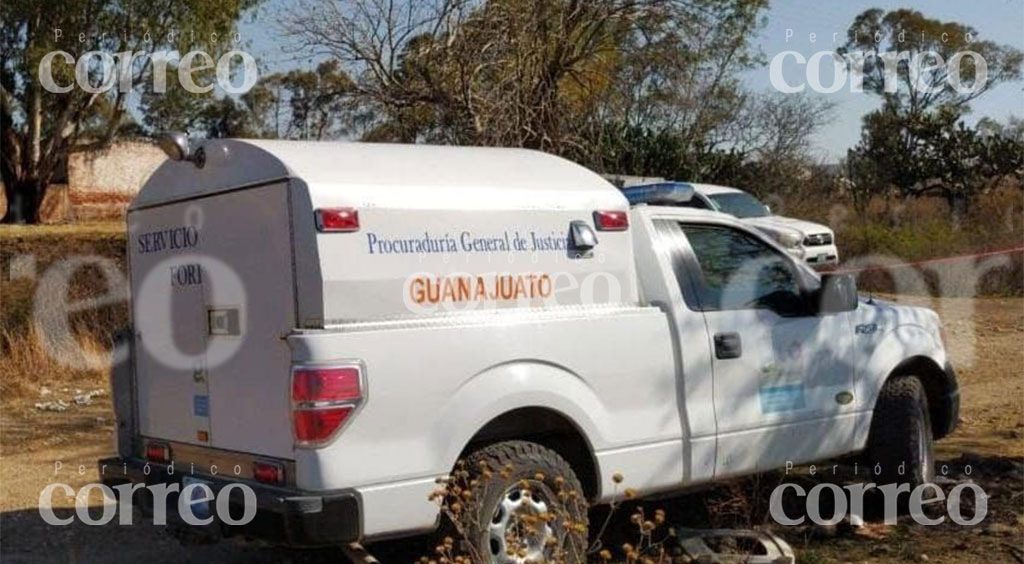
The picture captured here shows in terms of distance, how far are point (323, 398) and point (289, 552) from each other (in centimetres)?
213

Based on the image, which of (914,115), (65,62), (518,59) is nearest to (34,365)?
(518,59)

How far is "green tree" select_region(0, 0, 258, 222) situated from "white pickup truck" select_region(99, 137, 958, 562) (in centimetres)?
2227

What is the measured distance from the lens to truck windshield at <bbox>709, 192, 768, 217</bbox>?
789 inches

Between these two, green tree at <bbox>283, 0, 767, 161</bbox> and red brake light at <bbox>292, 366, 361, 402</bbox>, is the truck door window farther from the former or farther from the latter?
green tree at <bbox>283, 0, 767, 161</bbox>

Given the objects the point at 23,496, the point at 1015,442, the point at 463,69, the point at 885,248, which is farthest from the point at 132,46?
the point at 1015,442

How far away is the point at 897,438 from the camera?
7258mm

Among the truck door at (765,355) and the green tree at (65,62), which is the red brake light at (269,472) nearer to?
the truck door at (765,355)

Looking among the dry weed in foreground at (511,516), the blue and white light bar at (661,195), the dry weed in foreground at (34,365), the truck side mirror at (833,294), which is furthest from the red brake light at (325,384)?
the dry weed in foreground at (34,365)

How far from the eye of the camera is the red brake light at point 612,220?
20.1 ft

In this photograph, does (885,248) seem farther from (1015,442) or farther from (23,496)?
(23,496)

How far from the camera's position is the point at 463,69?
1623 cm

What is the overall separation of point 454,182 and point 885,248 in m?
17.8

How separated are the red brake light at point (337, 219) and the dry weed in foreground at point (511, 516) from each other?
3.66ft

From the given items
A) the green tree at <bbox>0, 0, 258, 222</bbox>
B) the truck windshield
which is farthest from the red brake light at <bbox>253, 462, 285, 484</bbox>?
the green tree at <bbox>0, 0, 258, 222</bbox>
